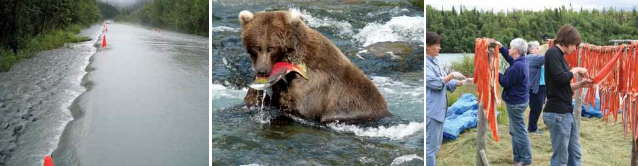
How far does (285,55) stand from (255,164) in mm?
626

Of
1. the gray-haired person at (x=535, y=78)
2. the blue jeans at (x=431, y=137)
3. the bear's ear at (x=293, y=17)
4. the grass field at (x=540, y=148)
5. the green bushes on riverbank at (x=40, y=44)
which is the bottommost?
the grass field at (x=540, y=148)

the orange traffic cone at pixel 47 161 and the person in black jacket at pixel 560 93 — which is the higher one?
the person in black jacket at pixel 560 93

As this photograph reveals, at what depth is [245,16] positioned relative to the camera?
107 inches

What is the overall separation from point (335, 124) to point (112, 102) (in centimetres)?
169

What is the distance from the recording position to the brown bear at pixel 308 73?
273cm

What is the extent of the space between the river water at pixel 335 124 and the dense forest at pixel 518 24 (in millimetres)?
1104

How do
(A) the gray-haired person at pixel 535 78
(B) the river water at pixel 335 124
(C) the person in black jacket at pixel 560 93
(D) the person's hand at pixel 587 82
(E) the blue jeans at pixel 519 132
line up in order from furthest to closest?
(A) the gray-haired person at pixel 535 78 → (E) the blue jeans at pixel 519 132 → (D) the person's hand at pixel 587 82 → (C) the person in black jacket at pixel 560 93 → (B) the river water at pixel 335 124

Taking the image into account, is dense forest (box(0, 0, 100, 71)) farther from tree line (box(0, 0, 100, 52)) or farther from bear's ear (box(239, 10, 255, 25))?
bear's ear (box(239, 10, 255, 25))

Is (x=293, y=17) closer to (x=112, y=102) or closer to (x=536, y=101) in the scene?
(x=112, y=102)

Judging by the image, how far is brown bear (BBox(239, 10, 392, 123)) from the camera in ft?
8.97

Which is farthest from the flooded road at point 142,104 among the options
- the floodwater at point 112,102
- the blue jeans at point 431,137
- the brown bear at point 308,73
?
the blue jeans at point 431,137

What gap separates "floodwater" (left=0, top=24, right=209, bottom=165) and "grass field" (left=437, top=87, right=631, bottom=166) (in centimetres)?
215

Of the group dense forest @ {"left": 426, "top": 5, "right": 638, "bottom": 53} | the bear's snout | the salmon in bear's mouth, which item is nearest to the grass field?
dense forest @ {"left": 426, "top": 5, "right": 638, "bottom": 53}

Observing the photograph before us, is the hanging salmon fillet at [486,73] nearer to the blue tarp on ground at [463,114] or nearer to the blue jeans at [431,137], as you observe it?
the blue jeans at [431,137]
